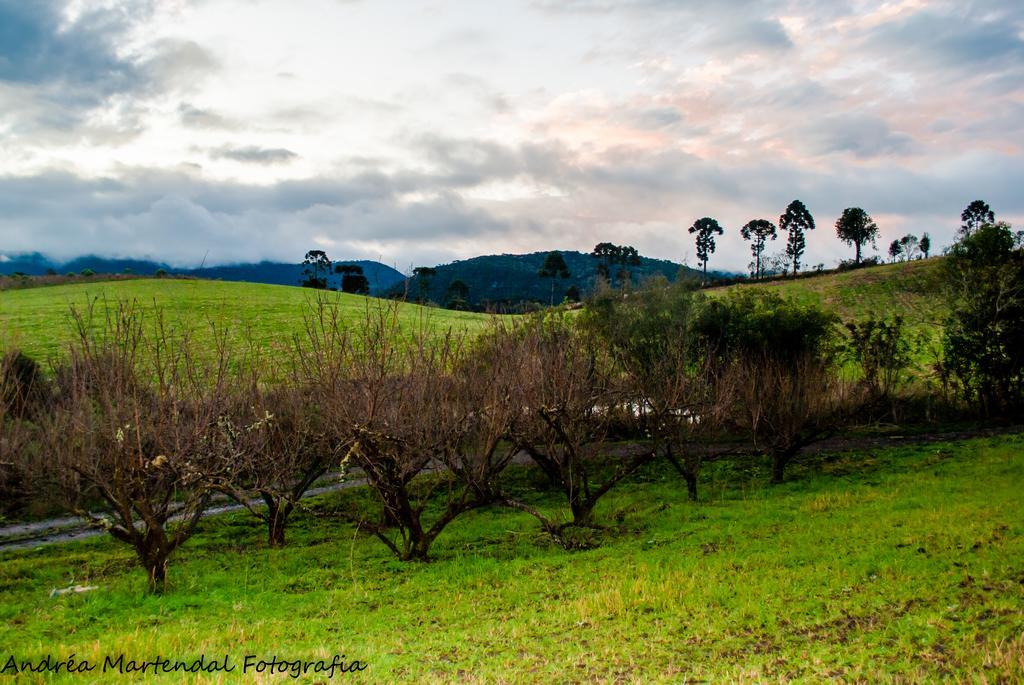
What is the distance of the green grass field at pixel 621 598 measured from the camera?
1068 cm

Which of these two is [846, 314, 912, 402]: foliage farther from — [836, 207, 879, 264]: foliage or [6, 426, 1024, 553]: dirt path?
[836, 207, 879, 264]: foliage

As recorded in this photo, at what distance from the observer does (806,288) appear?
9238 centimetres

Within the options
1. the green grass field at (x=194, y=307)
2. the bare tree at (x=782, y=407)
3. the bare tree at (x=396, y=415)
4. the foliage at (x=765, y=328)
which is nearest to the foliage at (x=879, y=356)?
the foliage at (x=765, y=328)

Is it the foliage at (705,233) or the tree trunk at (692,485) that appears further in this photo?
the foliage at (705,233)

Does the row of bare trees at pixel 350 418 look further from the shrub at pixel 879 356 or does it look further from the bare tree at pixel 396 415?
the shrub at pixel 879 356

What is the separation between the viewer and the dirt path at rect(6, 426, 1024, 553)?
2864 centimetres

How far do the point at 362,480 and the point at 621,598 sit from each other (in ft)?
86.1

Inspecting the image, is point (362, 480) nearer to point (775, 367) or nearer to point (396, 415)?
point (396, 415)

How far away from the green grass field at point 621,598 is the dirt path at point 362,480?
3092 millimetres

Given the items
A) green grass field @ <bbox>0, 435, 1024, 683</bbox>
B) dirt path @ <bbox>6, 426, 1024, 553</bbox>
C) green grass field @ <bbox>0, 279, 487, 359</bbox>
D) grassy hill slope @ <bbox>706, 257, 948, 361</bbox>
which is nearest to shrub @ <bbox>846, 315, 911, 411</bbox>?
dirt path @ <bbox>6, 426, 1024, 553</bbox>

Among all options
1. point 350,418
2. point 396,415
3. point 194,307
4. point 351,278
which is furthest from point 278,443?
point 351,278

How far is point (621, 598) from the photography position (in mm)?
14297

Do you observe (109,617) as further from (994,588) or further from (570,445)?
(994,588)

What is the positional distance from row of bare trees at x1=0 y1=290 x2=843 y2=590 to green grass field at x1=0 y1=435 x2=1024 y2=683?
1.83m
